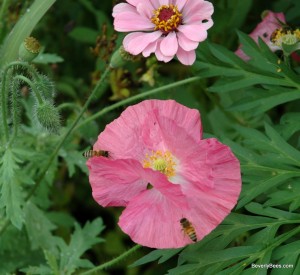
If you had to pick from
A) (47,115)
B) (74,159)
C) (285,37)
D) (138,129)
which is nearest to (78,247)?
(74,159)

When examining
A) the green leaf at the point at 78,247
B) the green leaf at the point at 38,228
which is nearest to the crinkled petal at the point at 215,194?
the green leaf at the point at 78,247

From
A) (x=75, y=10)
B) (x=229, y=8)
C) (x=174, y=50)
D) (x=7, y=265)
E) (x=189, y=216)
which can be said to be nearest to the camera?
(x=189, y=216)

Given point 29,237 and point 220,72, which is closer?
point 220,72

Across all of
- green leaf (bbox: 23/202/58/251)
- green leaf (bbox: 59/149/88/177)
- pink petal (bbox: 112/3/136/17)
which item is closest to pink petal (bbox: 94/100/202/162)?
pink petal (bbox: 112/3/136/17)

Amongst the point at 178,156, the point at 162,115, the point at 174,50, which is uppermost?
the point at 174,50

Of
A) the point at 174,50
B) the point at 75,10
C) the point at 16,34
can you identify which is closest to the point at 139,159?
the point at 174,50

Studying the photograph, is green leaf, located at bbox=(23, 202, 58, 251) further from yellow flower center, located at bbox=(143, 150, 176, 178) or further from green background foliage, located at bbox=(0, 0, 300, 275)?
yellow flower center, located at bbox=(143, 150, 176, 178)

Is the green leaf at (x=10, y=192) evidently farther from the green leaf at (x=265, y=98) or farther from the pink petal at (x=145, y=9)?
the green leaf at (x=265, y=98)

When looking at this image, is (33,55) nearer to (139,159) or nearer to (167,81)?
(139,159)
